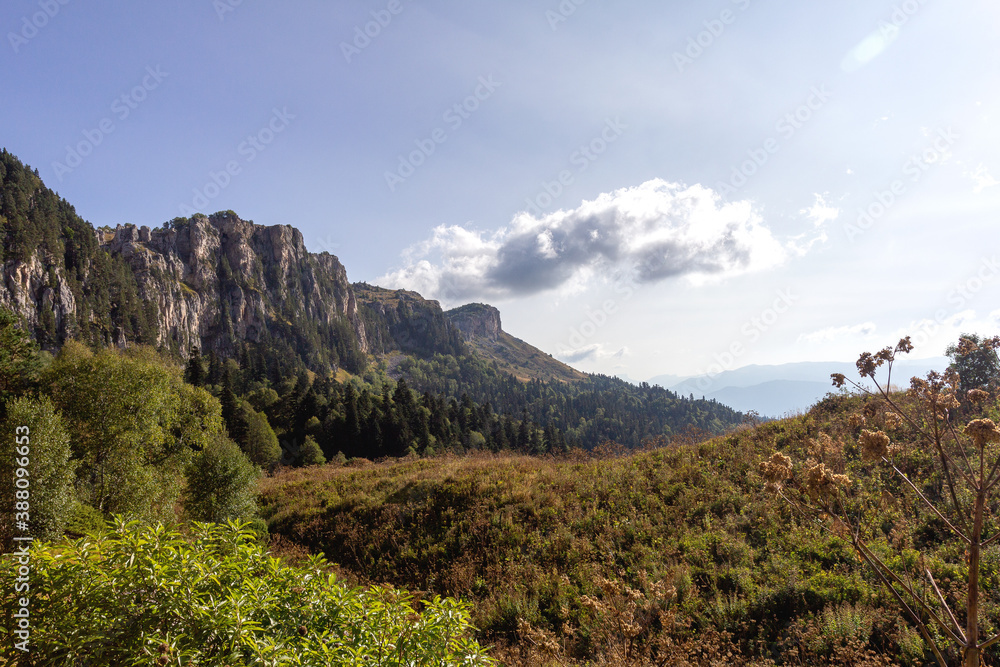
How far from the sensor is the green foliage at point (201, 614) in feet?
9.53

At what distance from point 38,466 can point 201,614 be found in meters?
16.7

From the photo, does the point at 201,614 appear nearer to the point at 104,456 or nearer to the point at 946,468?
the point at 946,468

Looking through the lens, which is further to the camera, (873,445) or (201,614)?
(201,614)

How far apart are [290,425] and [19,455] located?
55.3m

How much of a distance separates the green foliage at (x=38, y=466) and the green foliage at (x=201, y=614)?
13.8 meters

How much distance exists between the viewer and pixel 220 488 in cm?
1661

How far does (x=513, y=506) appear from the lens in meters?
13.5

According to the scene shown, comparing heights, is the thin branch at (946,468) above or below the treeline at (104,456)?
below

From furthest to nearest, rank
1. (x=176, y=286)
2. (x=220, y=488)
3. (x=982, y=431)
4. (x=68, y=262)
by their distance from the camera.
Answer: (x=176, y=286), (x=68, y=262), (x=220, y=488), (x=982, y=431)

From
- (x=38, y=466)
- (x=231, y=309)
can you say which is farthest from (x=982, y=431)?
(x=231, y=309)

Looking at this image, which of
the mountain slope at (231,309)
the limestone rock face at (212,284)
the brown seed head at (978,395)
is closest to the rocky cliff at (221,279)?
the limestone rock face at (212,284)

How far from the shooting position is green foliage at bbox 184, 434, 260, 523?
53.5 feet

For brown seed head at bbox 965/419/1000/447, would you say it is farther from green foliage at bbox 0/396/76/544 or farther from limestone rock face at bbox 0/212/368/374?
limestone rock face at bbox 0/212/368/374

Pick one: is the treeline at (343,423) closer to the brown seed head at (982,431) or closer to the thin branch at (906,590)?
the thin branch at (906,590)
